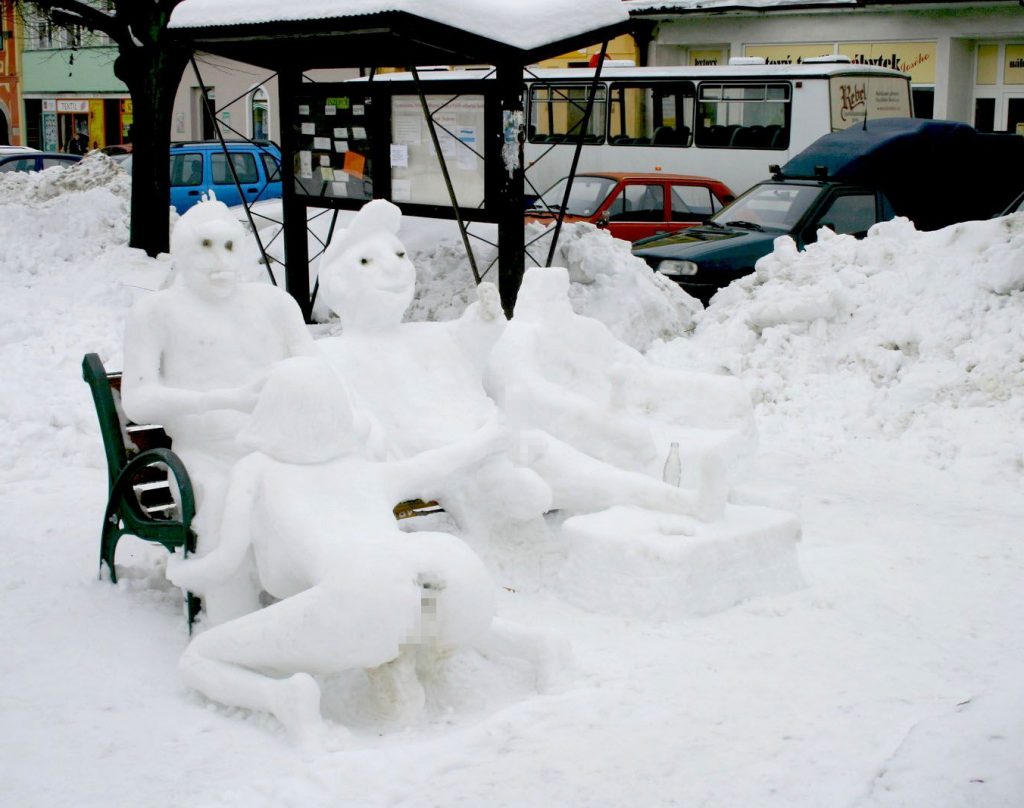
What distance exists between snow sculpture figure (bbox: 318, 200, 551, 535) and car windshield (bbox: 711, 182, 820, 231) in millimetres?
7699

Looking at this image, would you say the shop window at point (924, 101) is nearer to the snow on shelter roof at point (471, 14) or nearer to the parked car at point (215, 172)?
the parked car at point (215, 172)

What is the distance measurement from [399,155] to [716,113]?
9.98m

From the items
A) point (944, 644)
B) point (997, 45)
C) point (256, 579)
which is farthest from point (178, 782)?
point (997, 45)

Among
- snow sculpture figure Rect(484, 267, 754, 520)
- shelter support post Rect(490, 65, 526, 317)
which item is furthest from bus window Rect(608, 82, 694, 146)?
snow sculpture figure Rect(484, 267, 754, 520)

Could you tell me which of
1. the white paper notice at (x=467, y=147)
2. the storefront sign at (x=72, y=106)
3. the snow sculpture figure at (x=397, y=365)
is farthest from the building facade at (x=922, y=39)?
the snow sculpture figure at (x=397, y=365)

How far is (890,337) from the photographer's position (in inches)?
373

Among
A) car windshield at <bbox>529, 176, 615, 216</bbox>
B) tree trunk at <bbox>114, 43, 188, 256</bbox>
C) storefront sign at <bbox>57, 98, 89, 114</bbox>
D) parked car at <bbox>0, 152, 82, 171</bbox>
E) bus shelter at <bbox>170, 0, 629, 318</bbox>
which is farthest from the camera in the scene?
storefront sign at <bbox>57, 98, 89, 114</bbox>

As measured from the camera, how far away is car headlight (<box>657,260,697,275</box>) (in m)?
12.6

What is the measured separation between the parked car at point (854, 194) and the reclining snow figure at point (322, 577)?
837 cm

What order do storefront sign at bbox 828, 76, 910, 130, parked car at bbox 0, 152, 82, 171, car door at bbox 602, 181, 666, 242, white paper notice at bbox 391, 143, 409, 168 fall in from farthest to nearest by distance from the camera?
parked car at bbox 0, 152, 82, 171
storefront sign at bbox 828, 76, 910, 130
car door at bbox 602, 181, 666, 242
white paper notice at bbox 391, 143, 409, 168

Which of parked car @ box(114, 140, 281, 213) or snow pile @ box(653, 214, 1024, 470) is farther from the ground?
parked car @ box(114, 140, 281, 213)

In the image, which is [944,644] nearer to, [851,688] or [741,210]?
[851,688]

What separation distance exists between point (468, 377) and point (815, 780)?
2.67 m

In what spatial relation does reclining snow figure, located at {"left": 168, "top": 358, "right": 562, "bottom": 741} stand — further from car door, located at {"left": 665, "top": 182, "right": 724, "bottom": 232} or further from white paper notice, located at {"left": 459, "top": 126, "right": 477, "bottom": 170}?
car door, located at {"left": 665, "top": 182, "right": 724, "bottom": 232}
